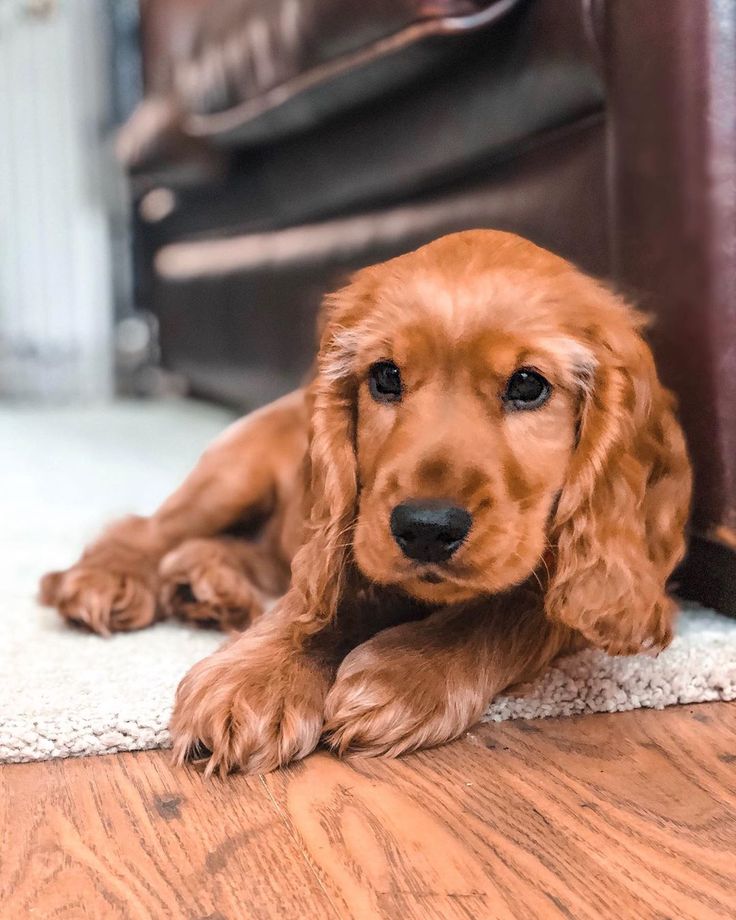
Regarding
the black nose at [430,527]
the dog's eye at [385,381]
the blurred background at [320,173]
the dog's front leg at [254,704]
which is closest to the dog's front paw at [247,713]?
the dog's front leg at [254,704]

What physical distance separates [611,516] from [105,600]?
0.77m

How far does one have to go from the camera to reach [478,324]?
118cm

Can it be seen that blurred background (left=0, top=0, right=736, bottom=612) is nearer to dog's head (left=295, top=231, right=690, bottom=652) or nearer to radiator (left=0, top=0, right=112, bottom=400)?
radiator (left=0, top=0, right=112, bottom=400)

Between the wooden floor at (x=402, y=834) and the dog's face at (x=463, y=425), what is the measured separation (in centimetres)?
20

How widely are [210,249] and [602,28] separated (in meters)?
2.58

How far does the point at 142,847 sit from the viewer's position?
3.08 ft

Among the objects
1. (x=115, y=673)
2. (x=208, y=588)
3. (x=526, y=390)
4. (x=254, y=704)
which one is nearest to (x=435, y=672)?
(x=254, y=704)

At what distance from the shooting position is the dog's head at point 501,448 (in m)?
1.11

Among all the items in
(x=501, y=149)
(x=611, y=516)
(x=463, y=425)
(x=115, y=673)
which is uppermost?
(x=501, y=149)

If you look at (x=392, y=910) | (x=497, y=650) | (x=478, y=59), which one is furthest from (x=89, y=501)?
(x=392, y=910)

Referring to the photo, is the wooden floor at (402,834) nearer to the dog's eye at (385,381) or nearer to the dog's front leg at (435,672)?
the dog's front leg at (435,672)

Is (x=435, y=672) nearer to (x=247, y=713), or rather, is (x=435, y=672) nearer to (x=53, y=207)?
(x=247, y=713)

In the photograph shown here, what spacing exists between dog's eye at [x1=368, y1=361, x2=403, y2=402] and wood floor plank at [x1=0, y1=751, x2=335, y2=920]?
1.50 ft

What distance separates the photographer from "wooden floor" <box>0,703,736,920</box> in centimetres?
85
